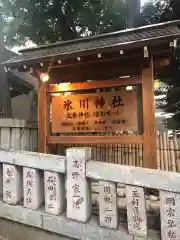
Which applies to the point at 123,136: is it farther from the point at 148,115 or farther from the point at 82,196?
the point at 82,196

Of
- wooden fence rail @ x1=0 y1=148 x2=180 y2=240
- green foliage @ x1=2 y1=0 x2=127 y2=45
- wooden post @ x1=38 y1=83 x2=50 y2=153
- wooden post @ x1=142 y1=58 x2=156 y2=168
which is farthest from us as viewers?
green foliage @ x1=2 y1=0 x2=127 y2=45

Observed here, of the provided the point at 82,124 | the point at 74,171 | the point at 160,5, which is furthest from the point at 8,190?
the point at 160,5

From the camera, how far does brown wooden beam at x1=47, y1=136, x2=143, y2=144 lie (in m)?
5.24

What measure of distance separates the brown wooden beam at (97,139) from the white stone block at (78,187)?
2106 millimetres

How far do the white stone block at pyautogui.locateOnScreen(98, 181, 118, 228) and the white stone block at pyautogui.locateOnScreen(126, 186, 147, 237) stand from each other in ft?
0.70

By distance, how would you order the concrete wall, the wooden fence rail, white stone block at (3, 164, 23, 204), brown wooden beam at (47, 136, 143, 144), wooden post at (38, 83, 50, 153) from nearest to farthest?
the wooden fence rail → white stone block at (3, 164, 23, 204) → brown wooden beam at (47, 136, 143, 144) → wooden post at (38, 83, 50, 153) → the concrete wall

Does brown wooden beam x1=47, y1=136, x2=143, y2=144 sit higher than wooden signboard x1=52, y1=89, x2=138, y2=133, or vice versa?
wooden signboard x1=52, y1=89, x2=138, y2=133

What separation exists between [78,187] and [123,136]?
2.33 meters

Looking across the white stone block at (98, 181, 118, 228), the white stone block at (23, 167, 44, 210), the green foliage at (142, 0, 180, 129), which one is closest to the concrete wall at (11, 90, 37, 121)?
the green foliage at (142, 0, 180, 129)

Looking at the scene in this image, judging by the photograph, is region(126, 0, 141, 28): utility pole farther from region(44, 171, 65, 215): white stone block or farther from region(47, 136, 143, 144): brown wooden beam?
region(44, 171, 65, 215): white stone block

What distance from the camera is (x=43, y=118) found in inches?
238

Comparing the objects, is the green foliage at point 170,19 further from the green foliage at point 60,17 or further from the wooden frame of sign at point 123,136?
the wooden frame of sign at point 123,136

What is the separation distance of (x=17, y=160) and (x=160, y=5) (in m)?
10.1

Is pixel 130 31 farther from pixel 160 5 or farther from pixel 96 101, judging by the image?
pixel 160 5
